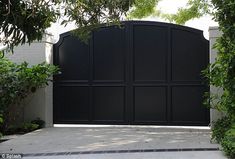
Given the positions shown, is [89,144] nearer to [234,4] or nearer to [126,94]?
[126,94]

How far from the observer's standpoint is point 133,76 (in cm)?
1034

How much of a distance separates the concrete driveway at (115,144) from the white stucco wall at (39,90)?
0.57m

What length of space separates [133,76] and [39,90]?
2303mm

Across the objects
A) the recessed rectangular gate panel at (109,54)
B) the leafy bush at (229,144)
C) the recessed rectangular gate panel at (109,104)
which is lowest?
the leafy bush at (229,144)

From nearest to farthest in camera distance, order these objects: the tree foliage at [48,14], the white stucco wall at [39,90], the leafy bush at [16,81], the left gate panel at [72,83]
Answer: the tree foliage at [48,14]
the leafy bush at [16,81]
the white stucco wall at [39,90]
the left gate panel at [72,83]

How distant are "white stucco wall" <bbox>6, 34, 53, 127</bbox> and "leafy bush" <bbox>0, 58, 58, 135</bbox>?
1.64 feet

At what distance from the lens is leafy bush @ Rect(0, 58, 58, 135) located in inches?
364

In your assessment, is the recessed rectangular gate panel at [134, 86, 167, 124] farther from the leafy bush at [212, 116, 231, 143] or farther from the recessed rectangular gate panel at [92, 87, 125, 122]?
the leafy bush at [212, 116, 231, 143]

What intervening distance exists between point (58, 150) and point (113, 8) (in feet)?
9.74

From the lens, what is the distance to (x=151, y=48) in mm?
10312

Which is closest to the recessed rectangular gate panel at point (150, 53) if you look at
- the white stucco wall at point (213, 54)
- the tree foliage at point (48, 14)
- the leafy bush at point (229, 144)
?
the white stucco wall at point (213, 54)

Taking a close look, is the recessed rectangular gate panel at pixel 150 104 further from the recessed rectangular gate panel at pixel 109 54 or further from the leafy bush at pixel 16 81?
the leafy bush at pixel 16 81

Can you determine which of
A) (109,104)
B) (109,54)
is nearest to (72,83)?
(109,104)

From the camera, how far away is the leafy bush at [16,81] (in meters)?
9.26
